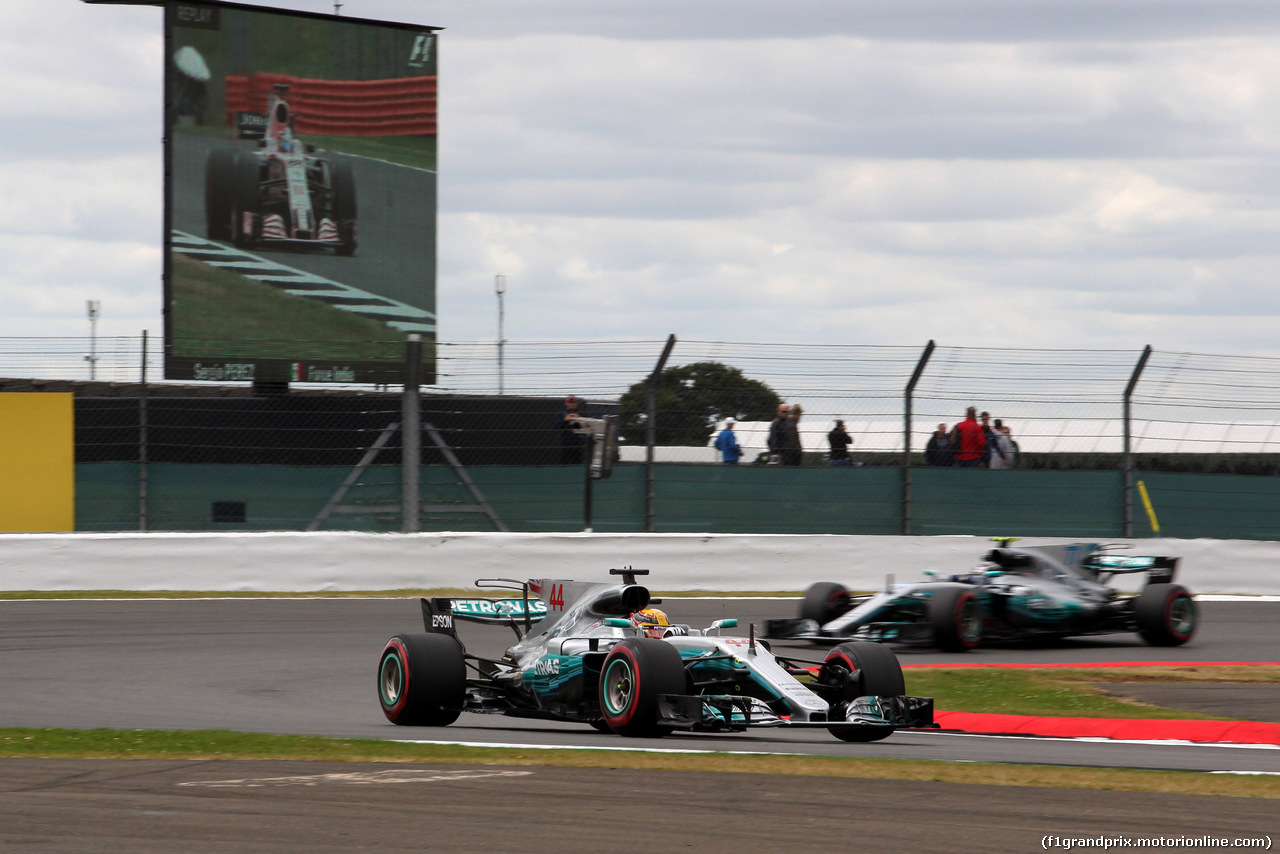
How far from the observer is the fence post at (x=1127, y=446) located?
17.2 meters

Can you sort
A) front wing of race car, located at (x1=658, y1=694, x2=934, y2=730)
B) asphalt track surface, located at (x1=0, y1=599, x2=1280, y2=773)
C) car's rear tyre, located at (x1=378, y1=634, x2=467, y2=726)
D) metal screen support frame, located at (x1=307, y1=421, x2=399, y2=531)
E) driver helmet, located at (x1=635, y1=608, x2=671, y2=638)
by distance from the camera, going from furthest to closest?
metal screen support frame, located at (x1=307, y1=421, x2=399, y2=531) < driver helmet, located at (x1=635, y1=608, x2=671, y2=638) < car's rear tyre, located at (x1=378, y1=634, x2=467, y2=726) < asphalt track surface, located at (x1=0, y1=599, x2=1280, y2=773) < front wing of race car, located at (x1=658, y1=694, x2=934, y2=730)

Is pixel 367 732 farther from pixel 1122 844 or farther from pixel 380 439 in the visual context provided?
pixel 380 439

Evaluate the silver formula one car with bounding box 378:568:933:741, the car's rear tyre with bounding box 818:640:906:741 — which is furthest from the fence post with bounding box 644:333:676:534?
the car's rear tyre with bounding box 818:640:906:741

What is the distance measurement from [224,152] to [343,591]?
21.3ft

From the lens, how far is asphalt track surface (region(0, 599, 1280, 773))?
812 cm

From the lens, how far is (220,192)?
64.2ft

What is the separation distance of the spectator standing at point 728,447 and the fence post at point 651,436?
0.72 m

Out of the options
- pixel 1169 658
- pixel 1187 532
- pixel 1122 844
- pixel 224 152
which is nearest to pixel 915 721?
pixel 1122 844

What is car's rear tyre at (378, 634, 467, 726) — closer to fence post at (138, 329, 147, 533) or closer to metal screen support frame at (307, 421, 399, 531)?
metal screen support frame at (307, 421, 399, 531)

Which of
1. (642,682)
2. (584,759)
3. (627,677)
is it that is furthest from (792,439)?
(584,759)

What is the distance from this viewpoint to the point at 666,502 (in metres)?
17.0

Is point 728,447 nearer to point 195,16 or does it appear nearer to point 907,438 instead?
point 907,438

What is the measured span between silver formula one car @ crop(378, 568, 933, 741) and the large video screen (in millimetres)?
10191

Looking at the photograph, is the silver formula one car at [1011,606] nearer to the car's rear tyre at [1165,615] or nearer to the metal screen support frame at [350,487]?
the car's rear tyre at [1165,615]
